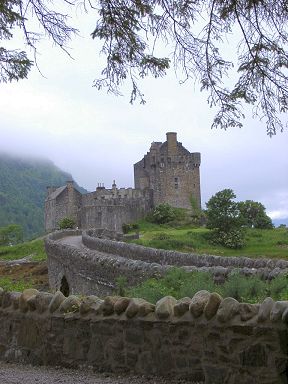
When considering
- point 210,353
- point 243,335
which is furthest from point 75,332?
point 243,335

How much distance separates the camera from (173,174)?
6662 cm

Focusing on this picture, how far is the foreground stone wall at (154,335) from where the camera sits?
5.22m

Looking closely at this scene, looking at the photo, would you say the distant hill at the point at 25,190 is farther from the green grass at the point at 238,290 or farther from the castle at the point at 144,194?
the green grass at the point at 238,290

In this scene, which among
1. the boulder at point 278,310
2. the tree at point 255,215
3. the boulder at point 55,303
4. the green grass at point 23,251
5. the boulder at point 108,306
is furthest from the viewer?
the tree at point 255,215

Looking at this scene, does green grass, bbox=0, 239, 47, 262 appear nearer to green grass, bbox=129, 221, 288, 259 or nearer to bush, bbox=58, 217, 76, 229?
green grass, bbox=129, 221, 288, 259

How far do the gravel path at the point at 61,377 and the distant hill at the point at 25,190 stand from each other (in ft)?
273

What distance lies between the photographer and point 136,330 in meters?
6.27

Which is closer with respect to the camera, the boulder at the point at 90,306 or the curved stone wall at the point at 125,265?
the boulder at the point at 90,306

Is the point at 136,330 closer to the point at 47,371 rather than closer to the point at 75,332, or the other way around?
the point at 75,332

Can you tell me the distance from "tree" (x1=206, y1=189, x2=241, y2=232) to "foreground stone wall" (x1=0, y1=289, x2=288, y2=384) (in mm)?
34476

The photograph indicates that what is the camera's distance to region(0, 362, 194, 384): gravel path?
617 cm

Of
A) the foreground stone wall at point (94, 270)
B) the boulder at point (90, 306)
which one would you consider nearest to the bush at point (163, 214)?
the foreground stone wall at point (94, 270)

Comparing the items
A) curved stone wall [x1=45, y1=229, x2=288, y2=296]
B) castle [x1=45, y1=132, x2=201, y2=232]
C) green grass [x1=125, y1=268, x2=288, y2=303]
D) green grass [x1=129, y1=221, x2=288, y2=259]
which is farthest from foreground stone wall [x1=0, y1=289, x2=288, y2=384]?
castle [x1=45, y1=132, x2=201, y2=232]

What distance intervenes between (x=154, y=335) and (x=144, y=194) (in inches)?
2348
